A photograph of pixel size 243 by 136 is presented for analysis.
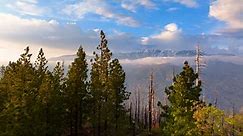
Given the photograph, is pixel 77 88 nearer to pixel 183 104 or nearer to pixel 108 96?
pixel 108 96

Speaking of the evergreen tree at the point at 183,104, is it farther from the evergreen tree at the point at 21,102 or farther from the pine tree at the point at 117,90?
the evergreen tree at the point at 21,102

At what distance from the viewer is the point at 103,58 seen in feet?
235

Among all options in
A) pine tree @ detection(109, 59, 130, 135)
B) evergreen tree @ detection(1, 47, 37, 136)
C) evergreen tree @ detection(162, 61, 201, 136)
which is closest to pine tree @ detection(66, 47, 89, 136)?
pine tree @ detection(109, 59, 130, 135)

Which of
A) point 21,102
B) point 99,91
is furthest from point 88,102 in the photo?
point 21,102

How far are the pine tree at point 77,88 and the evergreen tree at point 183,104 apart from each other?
14900 millimetres

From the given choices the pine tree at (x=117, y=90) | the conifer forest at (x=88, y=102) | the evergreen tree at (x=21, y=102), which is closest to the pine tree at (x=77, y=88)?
the conifer forest at (x=88, y=102)

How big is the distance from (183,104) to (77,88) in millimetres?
17761

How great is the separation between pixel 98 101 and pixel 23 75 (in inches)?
702

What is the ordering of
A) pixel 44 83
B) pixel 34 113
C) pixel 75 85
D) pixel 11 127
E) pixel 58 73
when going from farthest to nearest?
pixel 58 73
pixel 75 85
pixel 44 83
pixel 34 113
pixel 11 127

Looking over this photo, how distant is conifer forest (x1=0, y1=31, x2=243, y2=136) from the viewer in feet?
154

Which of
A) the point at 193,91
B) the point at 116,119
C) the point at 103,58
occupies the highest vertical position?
the point at 103,58

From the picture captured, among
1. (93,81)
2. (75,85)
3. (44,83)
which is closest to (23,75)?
(44,83)

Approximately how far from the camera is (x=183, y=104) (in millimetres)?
53188

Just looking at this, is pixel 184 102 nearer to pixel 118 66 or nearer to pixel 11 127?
pixel 118 66
